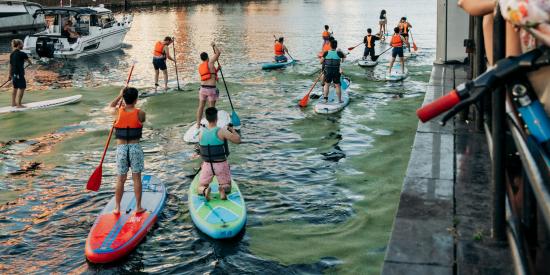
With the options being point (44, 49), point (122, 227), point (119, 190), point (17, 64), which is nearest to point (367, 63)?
point (17, 64)

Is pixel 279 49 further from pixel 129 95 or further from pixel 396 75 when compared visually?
pixel 129 95

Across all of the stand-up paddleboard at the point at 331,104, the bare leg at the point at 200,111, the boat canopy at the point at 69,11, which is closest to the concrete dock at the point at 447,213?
the bare leg at the point at 200,111

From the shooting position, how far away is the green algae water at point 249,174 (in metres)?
8.07

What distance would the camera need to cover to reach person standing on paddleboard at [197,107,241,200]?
901 cm

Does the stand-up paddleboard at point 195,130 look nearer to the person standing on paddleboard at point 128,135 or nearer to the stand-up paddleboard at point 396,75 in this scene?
the person standing on paddleboard at point 128,135

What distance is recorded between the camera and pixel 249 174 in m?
11.9

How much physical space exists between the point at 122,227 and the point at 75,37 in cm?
2693

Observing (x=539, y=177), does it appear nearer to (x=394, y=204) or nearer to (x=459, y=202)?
(x=459, y=202)

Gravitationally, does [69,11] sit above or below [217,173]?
above

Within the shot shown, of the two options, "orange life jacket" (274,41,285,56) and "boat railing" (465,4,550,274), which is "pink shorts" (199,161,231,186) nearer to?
"boat railing" (465,4,550,274)

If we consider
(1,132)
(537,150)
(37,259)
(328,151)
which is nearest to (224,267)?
(37,259)

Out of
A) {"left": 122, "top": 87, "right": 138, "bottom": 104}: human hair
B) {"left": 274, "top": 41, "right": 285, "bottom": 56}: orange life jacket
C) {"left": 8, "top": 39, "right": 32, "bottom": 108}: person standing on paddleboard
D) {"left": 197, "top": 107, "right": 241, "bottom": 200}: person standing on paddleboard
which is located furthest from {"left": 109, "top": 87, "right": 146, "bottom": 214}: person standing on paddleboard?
{"left": 274, "top": 41, "right": 285, "bottom": 56}: orange life jacket

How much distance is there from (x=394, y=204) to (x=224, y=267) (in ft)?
11.5

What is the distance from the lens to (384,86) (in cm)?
2116
